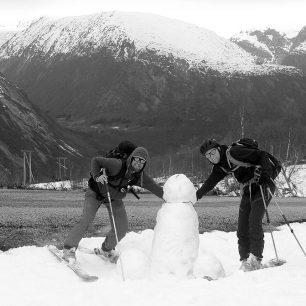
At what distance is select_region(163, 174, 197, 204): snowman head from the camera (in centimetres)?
736

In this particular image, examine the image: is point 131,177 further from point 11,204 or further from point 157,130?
point 157,130

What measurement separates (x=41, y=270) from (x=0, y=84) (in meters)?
130

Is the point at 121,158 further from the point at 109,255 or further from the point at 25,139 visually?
the point at 25,139

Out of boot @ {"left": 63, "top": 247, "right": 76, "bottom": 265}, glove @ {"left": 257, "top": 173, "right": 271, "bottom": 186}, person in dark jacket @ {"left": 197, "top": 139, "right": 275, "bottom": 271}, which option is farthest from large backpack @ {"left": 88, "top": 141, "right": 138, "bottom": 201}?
glove @ {"left": 257, "top": 173, "right": 271, "bottom": 186}

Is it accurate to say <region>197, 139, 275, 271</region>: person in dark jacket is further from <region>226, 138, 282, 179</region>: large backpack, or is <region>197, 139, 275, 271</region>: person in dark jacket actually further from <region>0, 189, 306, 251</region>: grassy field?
<region>0, 189, 306, 251</region>: grassy field

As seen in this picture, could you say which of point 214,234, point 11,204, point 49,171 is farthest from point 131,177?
point 49,171

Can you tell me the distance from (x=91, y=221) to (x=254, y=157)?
2.62 meters

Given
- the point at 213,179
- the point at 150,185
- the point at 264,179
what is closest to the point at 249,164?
the point at 264,179

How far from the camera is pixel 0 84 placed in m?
130

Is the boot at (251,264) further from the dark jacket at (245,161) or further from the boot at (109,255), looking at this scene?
the boot at (109,255)

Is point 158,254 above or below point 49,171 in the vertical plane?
above

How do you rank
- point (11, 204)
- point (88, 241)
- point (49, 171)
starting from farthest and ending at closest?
point (49, 171) < point (11, 204) < point (88, 241)

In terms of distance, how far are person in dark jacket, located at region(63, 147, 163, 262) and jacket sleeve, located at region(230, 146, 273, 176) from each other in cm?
131

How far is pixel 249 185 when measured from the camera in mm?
7418
